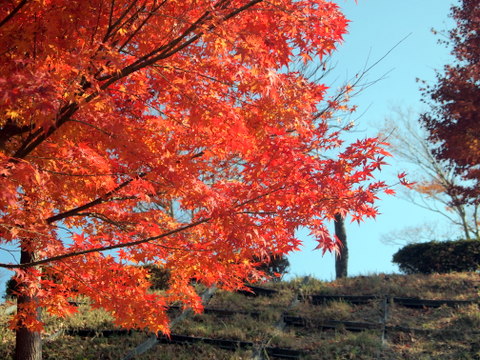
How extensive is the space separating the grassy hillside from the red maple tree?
8.56ft

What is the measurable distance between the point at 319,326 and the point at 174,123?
225 inches

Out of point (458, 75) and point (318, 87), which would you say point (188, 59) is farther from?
point (458, 75)

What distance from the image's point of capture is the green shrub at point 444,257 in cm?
1403

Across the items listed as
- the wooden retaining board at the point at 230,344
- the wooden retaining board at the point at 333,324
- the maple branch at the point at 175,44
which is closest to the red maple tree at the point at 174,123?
the maple branch at the point at 175,44

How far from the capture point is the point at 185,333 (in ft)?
32.3

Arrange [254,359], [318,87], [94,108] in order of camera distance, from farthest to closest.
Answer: [254,359], [318,87], [94,108]

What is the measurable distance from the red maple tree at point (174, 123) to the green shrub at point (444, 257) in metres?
A: 9.64

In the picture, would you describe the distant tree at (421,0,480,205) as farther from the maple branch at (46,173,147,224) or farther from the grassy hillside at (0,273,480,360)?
the maple branch at (46,173,147,224)

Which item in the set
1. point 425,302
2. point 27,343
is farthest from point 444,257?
point 27,343

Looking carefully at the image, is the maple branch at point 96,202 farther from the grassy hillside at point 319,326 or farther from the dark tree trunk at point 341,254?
the dark tree trunk at point 341,254

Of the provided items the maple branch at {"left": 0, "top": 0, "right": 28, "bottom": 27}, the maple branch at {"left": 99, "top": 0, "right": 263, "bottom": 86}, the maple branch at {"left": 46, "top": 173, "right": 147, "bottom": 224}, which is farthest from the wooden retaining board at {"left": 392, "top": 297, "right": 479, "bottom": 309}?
the maple branch at {"left": 0, "top": 0, "right": 28, "bottom": 27}

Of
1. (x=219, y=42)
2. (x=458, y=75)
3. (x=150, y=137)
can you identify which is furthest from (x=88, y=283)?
(x=458, y=75)

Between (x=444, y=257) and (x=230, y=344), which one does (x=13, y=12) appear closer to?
(x=230, y=344)

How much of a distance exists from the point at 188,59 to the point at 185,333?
6.25 metres
